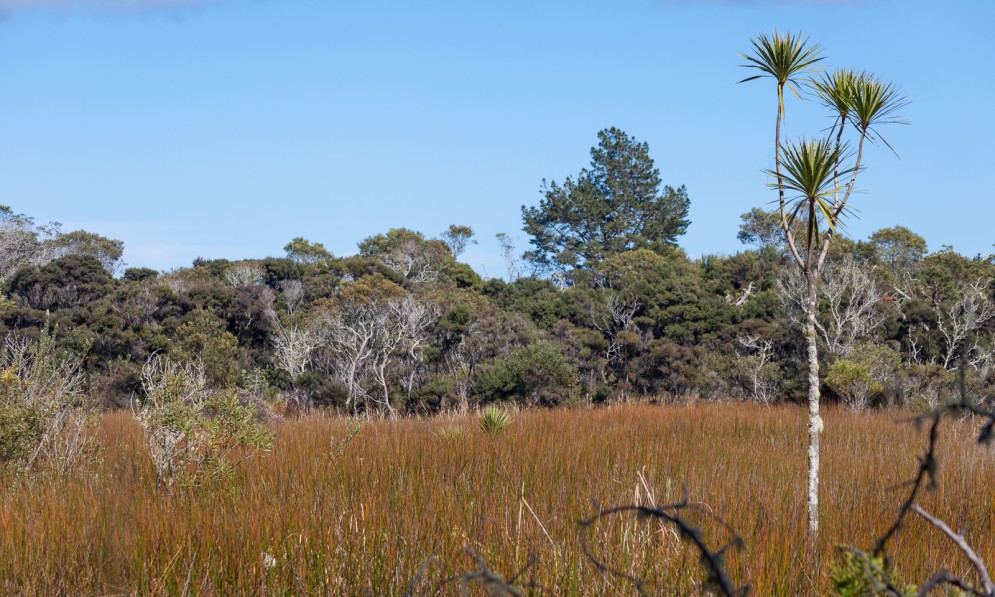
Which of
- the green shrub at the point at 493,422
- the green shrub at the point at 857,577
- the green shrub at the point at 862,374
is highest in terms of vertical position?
the green shrub at the point at 862,374

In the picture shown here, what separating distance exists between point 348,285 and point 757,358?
12.6m

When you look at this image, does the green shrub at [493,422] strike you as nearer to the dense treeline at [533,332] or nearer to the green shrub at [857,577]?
the dense treeline at [533,332]

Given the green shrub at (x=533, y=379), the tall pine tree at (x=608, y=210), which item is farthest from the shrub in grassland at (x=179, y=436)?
the tall pine tree at (x=608, y=210)

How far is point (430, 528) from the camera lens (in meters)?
4.71

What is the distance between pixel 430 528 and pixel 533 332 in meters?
17.6

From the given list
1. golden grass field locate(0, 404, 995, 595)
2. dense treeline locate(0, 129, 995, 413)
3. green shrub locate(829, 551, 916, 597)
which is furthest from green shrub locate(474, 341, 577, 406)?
green shrub locate(829, 551, 916, 597)

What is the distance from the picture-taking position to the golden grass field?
4.11 m

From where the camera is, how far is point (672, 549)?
14.9 feet

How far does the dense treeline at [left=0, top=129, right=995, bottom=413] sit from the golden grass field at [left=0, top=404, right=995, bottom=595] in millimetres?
8825

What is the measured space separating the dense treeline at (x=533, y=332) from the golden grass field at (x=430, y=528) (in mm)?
8825

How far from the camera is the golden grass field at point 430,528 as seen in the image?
411cm

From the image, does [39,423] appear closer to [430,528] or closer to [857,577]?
[430,528]

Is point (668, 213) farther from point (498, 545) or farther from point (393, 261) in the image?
point (498, 545)

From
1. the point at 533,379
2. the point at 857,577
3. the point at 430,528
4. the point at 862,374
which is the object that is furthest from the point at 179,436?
the point at 862,374
